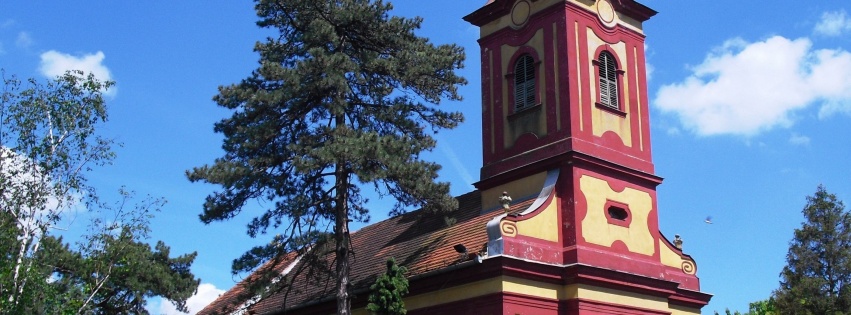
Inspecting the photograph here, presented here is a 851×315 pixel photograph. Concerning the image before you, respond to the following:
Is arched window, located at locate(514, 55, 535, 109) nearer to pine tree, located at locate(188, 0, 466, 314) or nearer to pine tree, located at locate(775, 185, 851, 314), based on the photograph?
pine tree, located at locate(188, 0, 466, 314)

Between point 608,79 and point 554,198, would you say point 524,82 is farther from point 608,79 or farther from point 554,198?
point 554,198

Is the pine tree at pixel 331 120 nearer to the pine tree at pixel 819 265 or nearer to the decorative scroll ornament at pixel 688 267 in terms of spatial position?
the decorative scroll ornament at pixel 688 267

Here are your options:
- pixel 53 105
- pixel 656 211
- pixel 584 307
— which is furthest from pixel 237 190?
pixel 656 211

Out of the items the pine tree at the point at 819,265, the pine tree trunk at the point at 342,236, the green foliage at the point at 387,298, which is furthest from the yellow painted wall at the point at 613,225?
the pine tree at the point at 819,265

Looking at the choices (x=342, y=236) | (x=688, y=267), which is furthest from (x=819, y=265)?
(x=342, y=236)

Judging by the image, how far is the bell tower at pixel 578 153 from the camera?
872 inches

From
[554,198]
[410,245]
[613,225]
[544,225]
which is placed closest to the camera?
[544,225]

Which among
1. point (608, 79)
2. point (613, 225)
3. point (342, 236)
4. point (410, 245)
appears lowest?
point (342, 236)

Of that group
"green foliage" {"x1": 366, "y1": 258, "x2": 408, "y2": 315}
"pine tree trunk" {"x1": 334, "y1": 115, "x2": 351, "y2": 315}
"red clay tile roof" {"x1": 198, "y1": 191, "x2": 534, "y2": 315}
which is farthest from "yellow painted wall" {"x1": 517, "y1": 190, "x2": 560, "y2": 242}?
"pine tree trunk" {"x1": 334, "y1": 115, "x2": 351, "y2": 315}

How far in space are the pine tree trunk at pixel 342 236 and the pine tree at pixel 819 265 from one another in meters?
23.8

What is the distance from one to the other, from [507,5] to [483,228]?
20.2ft

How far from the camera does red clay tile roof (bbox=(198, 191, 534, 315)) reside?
76.4 ft

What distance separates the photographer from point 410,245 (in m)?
25.8

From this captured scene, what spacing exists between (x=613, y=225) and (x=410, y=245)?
5.54 m
